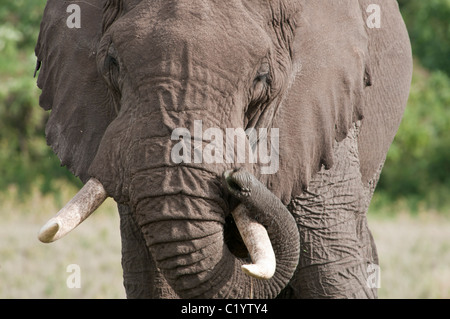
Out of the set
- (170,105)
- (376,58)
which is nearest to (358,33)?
(376,58)

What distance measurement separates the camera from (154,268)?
13.1 feet

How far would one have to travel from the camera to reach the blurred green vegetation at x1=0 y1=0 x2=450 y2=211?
11.4m

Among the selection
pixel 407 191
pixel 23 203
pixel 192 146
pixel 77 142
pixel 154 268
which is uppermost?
pixel 192 146

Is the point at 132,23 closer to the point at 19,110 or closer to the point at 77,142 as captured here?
the point at 77,142

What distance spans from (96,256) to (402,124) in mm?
5969

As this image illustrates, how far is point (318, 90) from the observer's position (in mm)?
3510

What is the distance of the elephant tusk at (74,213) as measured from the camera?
116 inches

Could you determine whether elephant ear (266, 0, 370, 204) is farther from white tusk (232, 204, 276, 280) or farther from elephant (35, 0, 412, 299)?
white tusk (232, 204, 276, 280)

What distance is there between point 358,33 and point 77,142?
1.17 metres

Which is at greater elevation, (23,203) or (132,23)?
(132,23)
